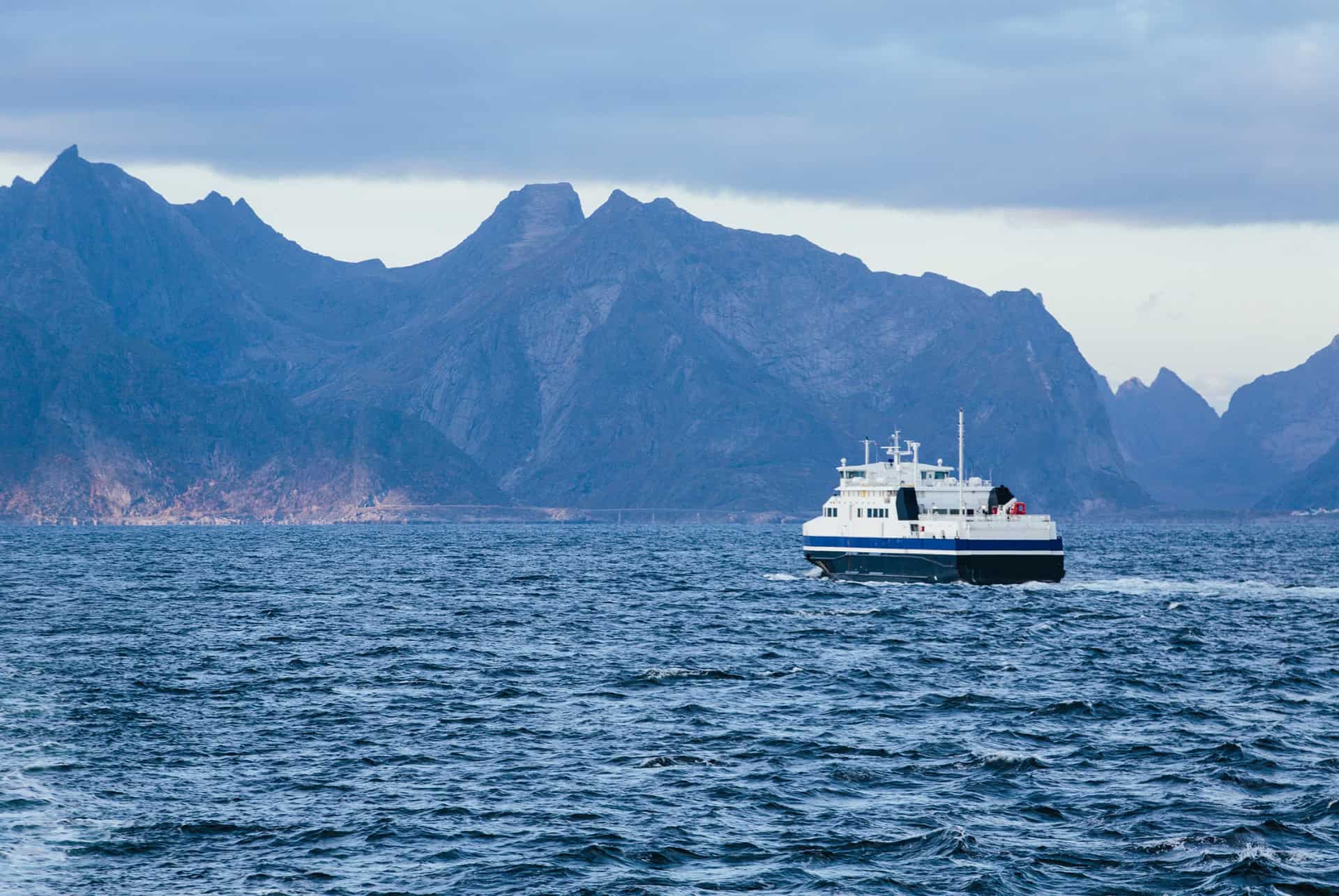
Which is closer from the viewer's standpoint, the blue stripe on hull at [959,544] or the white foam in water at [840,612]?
the white foam in water at [840,612]

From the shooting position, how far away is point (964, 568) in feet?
352

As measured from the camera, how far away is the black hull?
107m

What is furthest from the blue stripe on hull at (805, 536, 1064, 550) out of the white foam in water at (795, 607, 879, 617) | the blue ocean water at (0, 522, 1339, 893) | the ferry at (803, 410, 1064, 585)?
the blue ocean water at (0, 522, 1339, 893)

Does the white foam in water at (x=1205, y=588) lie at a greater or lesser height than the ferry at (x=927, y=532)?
lesser

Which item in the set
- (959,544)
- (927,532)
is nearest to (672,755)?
(959,544)

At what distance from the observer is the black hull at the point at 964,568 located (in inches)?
4227

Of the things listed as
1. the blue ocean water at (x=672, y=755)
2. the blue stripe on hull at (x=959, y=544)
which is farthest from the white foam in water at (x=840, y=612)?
the blue stripe on hull at (x=959, y=544)

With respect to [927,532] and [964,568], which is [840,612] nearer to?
[964,568]

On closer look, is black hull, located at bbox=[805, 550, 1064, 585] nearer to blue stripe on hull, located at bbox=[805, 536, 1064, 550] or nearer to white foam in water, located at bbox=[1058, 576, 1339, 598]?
blue stripe on hull, located at bbox=[805, 536, 1064, 550]

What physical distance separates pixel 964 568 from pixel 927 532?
405 centimetres

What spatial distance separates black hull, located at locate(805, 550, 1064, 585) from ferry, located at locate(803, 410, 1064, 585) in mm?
48

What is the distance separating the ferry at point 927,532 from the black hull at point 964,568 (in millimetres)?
48

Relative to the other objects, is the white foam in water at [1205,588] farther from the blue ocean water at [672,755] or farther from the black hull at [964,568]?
the blue ocean water at [672,755]

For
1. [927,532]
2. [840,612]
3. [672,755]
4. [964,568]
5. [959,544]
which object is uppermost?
[927,532]
